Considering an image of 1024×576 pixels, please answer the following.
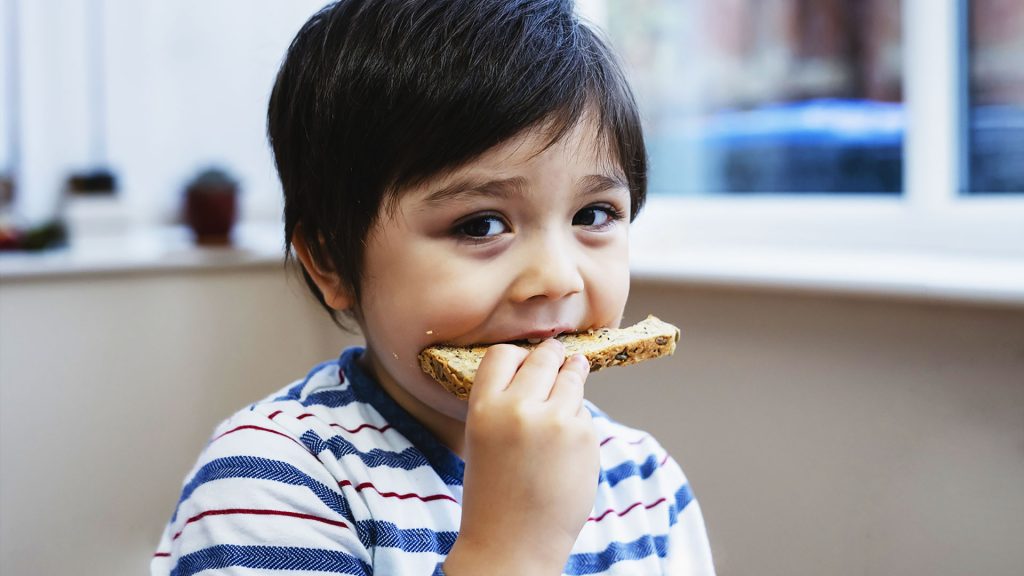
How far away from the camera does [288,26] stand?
205 cm

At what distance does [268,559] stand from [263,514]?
3cm

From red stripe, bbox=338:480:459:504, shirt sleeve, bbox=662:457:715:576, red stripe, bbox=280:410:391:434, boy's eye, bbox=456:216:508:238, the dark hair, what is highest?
the dark hair

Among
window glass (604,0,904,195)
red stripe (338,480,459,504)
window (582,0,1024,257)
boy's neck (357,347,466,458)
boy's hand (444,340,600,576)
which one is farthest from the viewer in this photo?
window glass (604,0,904,195)

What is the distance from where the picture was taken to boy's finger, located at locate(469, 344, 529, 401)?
76 centimetres

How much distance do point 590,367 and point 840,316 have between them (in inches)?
21.4

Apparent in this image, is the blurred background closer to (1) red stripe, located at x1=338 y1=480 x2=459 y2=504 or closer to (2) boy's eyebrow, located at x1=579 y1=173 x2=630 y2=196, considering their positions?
(2) boy's eyebrow, located at x1=579 y1=173 x2=630 y2=196

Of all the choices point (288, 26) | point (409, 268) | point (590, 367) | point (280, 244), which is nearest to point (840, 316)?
point (590, 367)

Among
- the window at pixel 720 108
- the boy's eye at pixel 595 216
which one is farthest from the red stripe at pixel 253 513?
the window at pixel 720 108

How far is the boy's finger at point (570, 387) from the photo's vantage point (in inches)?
29.9

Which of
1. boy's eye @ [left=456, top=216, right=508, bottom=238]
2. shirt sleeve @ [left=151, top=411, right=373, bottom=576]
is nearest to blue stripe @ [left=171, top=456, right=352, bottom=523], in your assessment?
shirt sleeve @ [left=151, top=411, right=373, bottom=576]

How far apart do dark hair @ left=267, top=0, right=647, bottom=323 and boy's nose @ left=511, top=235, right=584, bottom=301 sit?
0.32ft

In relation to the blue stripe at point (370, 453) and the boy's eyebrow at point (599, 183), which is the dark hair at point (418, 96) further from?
the blue stripe at point (370, 453)

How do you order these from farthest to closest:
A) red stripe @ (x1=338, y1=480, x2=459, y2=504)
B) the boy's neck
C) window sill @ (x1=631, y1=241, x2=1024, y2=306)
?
1. window sill @ (x1=631, y1=241, x2=1024, y2=306)
2. the boy's neck
3. red stripe @ (x1=338, y1=480, x2=459, y2=504)

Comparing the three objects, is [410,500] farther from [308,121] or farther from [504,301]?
[308,121]
